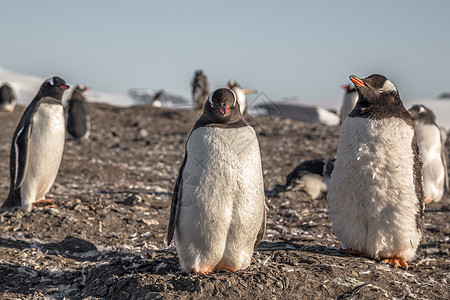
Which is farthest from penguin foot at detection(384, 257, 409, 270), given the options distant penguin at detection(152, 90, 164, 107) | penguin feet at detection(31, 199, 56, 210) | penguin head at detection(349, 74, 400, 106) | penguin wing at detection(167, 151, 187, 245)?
distant penguin at detection(152, 90, 164, 107)

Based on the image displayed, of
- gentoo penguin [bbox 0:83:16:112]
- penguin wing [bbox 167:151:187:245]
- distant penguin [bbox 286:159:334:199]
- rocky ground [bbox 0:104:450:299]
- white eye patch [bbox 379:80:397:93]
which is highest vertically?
white eye patch [bbox 379:80:397:93]

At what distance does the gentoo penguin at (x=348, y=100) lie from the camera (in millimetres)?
10617

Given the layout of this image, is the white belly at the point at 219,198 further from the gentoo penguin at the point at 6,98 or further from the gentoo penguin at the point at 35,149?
the gentoo penguin at the point at 6,98

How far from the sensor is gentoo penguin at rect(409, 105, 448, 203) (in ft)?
27.7

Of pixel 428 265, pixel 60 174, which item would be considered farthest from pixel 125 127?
pixel 428 265

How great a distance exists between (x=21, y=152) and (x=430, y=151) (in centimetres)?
600

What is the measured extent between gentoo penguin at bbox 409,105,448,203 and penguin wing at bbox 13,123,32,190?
5.53m

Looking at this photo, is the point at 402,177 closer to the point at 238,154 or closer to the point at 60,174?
the point at 238,154

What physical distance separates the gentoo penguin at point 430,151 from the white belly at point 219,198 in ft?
17.3

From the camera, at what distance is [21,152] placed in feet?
22.2

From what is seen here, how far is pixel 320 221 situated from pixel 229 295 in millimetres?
3478

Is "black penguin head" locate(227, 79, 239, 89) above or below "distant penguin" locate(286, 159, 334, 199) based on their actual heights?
above

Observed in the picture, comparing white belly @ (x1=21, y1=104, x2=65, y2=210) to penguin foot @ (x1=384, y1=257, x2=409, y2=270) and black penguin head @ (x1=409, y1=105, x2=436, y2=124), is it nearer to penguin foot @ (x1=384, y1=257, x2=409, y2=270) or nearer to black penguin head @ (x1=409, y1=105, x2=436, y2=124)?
penguin foot @ (x1=384, y1=257, x2=409, y2=270)

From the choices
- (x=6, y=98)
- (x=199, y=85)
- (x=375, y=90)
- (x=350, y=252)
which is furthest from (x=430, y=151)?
(x=6, y=98)
